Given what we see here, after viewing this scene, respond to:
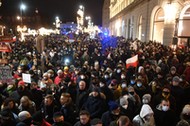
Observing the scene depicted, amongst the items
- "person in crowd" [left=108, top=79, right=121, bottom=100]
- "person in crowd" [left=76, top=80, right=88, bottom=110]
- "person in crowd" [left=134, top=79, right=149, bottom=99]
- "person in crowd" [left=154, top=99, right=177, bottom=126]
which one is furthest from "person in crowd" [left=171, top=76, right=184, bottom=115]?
"person in crowd" [left=76, top=80, right=88, bottom=110]

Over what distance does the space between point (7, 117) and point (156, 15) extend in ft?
86.4

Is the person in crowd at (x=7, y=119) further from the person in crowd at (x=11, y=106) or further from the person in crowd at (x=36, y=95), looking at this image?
the person in crowd at (x=36, y=95)

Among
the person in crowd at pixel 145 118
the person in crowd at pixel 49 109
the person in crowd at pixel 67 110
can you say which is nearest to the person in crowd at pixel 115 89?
the person in crowd at pixel 67 110

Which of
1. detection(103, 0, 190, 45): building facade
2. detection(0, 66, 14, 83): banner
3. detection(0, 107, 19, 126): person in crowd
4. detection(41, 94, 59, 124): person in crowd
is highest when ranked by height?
detection(103, 0, 190, 45): building facade

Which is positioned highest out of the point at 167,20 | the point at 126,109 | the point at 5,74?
the point at 167,20

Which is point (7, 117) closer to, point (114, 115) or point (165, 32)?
point (114, 115)

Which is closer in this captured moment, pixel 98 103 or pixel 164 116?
pixel 164 116

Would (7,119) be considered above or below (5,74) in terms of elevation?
below

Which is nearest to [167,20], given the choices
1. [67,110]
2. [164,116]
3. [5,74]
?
[5,74]

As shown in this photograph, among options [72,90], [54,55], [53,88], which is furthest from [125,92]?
[54,55]

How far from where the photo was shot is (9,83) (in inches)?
365

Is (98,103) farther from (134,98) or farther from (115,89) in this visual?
(115,89)

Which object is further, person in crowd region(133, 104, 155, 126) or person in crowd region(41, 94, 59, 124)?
person in crowd region(41, 94, 59, 124)

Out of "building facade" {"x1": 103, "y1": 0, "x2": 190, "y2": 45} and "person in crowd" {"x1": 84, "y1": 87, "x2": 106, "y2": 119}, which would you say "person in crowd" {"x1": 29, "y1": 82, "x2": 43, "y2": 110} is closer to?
"person in crowd" {"x1": 84, "y1": 87, "x2": 106, "y2": 119}
